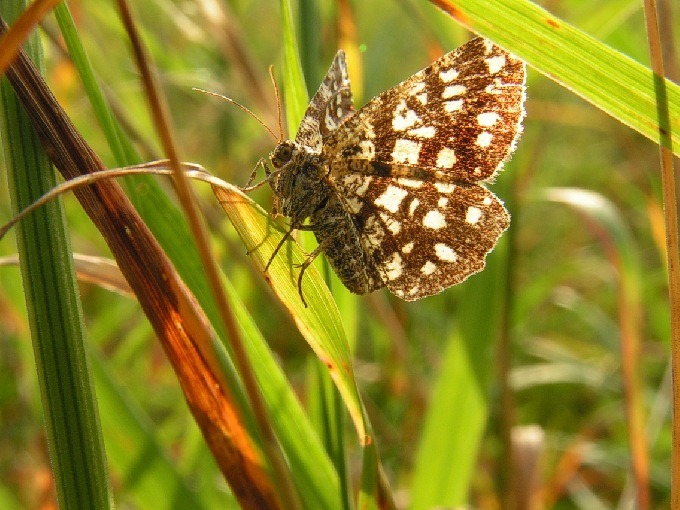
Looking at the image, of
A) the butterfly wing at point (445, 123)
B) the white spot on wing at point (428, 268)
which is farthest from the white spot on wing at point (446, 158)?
the white spot on wing at point (428, 268)

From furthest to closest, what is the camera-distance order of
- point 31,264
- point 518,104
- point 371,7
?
1. point 371,7
2. point 518,104
3. point 31,264

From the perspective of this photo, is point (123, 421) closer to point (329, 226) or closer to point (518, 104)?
point (329, 226)

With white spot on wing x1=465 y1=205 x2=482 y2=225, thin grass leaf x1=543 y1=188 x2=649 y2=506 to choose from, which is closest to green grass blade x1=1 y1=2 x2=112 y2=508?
white spot on wing x1=465 y1=205 x2=482 y2=225

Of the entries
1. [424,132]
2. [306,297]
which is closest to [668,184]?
[306,297]

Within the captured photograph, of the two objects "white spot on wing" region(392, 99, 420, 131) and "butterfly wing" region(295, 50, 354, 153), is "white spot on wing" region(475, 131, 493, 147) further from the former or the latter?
"butterfly wing" region(295, 50, 354, 153)

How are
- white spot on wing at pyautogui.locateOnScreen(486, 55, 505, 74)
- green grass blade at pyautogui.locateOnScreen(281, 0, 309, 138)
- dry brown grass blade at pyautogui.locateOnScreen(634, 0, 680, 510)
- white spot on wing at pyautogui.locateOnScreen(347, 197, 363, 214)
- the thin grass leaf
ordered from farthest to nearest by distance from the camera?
the thin grass leaf → white spot on wing at pyautogui.locateOnScreen(347, 197, 363, 214) → white spot on wing at pyautogui.locateOnScreen(486, 55, 505, 74) → green grass blade at pyautogui.locateOnScreen(281, 0, 309, 138) → dry brown grass blade at pyautogui.locateOnScreen(634, 0, 680, 510)

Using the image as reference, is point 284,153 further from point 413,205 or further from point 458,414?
point 458,414

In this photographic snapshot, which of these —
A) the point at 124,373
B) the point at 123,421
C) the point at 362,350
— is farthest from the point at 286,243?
the point at 362,350
